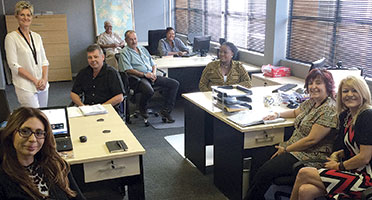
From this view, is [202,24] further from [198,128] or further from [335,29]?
[198,128]

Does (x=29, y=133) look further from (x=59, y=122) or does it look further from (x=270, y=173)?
(x=270, y=173)

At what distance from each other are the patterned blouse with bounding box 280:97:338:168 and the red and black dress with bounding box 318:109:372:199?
21 centimetres

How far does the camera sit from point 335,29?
477 centimetres

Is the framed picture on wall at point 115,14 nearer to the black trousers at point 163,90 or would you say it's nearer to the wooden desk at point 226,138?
the black trousers at point 163,90

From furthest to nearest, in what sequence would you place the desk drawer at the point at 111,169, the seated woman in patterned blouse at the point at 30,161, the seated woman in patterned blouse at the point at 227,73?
the seated woman in patterned blouse at the point at 227,73
the desk drawer at the point at 111,169
the seated woman in patterned blouse at the point at 30,161

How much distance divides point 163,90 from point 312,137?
337cm

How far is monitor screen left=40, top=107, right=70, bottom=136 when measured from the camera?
2781 mm

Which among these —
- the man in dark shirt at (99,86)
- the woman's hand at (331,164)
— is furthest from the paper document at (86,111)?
the woman's hand at (331,164)

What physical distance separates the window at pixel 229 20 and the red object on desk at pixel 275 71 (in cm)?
92

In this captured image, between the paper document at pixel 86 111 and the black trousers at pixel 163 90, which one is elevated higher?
the paper document at pixel 86 111

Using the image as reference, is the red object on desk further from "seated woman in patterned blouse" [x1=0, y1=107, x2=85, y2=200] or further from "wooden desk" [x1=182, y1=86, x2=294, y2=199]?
"seated woman in patterned blouse" [x1=0, y1=107, x2=85, y2=200]

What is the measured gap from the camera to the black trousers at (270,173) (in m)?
2.96

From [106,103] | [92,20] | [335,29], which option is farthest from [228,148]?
[92,20]

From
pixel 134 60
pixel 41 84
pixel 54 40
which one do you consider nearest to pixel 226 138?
pixel 41 84
